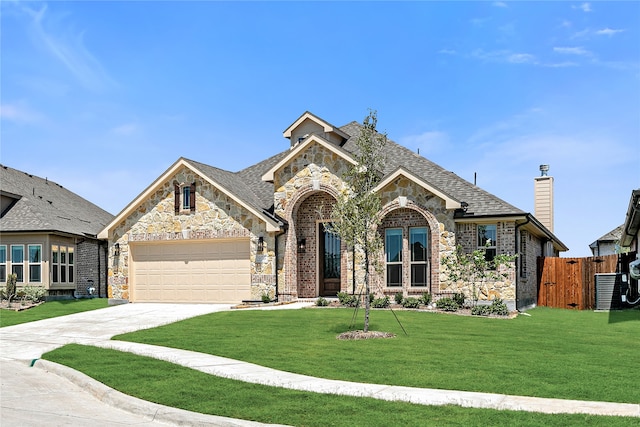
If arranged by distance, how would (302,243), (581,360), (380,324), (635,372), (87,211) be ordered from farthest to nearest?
(87,211)
(302,243)
(380,324)
(581,360)
(635,372)

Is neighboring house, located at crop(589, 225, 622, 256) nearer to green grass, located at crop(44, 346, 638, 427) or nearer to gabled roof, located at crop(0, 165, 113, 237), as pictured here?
gabled roof, located at crop(0, 165, 113, 237)

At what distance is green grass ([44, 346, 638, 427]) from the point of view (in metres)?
7.49

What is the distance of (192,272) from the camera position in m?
26.0

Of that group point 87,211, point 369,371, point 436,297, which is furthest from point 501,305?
point 87,211

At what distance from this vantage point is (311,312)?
2025 centimetres

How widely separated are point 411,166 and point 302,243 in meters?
5.34

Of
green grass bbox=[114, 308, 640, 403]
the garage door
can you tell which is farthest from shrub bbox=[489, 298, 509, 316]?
the garage door

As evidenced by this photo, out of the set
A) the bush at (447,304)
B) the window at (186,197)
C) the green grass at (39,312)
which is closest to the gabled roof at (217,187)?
the window at (186,197)

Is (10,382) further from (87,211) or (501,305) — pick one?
(87,211)

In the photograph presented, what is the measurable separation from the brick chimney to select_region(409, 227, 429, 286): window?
8865 mm

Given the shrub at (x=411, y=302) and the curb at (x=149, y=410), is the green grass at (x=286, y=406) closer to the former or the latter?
the curb at (x=149, y=410)

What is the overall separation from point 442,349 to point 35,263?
23.0 metres

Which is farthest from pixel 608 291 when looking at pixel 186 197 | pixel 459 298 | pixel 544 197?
pixel 186 197

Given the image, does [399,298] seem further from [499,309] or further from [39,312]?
[39,312]
